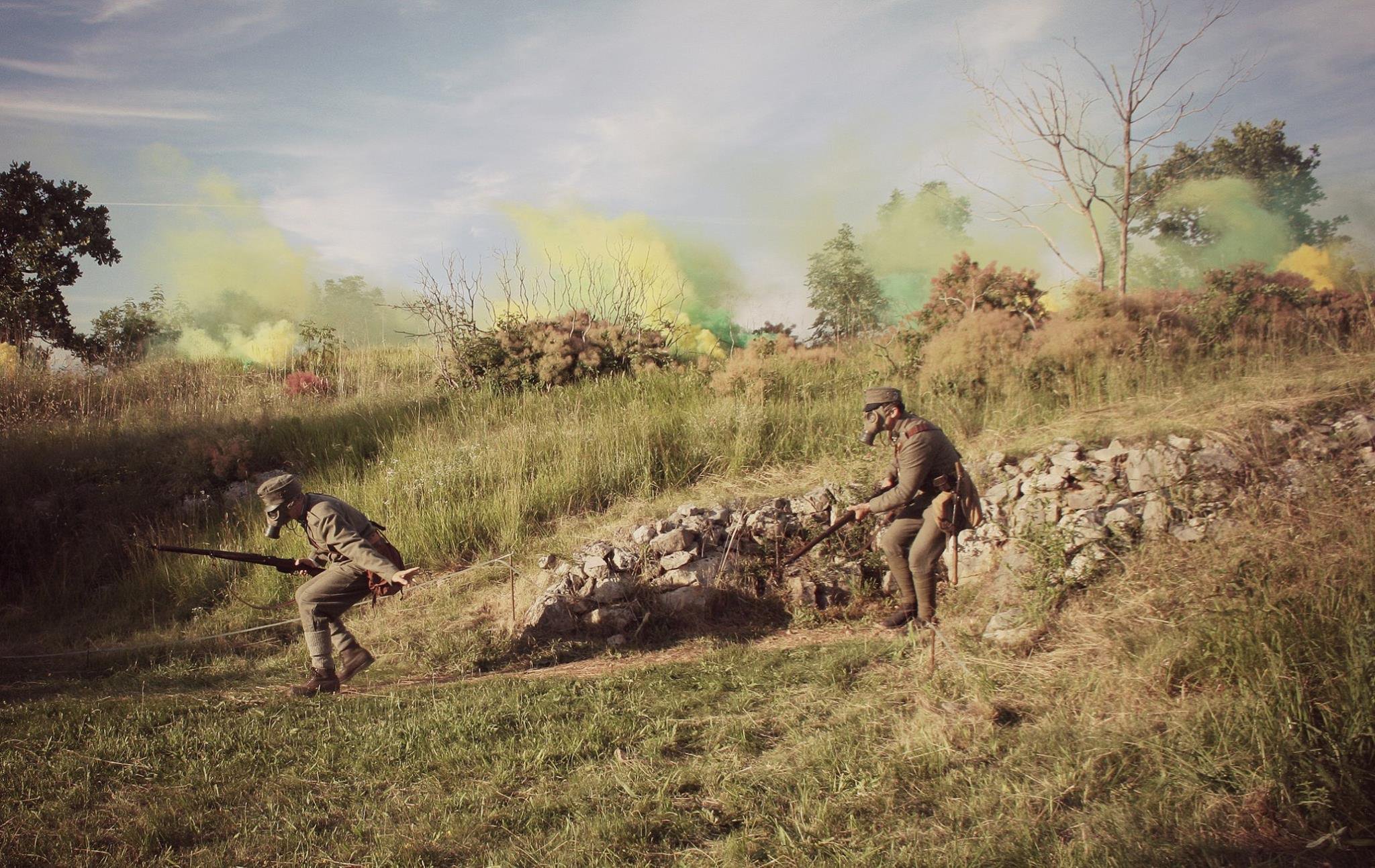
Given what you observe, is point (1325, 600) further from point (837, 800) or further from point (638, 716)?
point (638, 716)

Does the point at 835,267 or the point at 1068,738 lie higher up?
the point at 835,267

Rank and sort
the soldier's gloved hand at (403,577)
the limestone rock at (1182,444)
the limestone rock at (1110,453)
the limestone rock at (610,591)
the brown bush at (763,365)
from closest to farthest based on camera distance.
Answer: the soldier's gloved hand at (403,577), the limestone rock at (1182,444), the limestone rock at (1110,453), the limestone rock at (610,591), the brown bush at (763,365)

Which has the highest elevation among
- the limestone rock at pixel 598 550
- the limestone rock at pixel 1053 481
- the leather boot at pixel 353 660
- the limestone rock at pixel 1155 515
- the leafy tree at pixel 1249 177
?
the leafy tree at pixel 1249 177

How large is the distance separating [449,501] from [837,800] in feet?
23.2

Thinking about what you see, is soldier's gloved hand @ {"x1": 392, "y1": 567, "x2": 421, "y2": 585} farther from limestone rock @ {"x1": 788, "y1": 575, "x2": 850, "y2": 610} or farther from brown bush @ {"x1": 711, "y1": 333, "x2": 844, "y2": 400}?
brown bush @ {"x1": 711, "y1": 333, "x2": 844, "y2": 400}

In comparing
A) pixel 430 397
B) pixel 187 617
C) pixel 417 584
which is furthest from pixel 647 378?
pixel 187 617

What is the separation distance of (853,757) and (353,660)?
4.23 meters

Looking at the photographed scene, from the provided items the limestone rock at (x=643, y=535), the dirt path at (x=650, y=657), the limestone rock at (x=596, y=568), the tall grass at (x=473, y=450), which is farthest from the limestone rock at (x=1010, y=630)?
the limestone rock at (x=596, y=568)

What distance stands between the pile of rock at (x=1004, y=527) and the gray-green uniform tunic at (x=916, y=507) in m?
0.70

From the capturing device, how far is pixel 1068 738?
4.34 m

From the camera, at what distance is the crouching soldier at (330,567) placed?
6441 millimetres

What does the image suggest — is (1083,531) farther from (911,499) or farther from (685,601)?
(685,601)

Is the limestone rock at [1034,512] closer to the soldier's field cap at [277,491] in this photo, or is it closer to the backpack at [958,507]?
the backpack at [958,507]

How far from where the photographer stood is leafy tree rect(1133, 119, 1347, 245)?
1606cm
